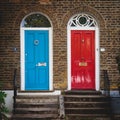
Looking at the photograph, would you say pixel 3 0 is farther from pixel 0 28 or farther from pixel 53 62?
pixel 53 62

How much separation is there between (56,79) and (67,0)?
2.91m

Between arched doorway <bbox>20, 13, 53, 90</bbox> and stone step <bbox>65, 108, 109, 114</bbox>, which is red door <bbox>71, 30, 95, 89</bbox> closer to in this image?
arched doorway <bbox>20, 13, 53, 90</bbox>

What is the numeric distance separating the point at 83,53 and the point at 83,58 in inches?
7.3

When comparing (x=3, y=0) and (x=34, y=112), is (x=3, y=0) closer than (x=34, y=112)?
No

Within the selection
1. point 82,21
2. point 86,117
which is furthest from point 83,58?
point 86,117

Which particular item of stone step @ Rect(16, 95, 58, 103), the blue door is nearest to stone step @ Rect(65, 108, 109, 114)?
stone step @ Rect(16, 95, 58, 103)

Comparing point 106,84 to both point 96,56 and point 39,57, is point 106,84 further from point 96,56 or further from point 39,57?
point 39,57

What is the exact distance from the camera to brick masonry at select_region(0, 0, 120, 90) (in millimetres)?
16344

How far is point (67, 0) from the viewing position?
16.5m

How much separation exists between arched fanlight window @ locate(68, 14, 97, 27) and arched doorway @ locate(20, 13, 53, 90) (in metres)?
0.87

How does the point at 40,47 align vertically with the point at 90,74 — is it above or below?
above

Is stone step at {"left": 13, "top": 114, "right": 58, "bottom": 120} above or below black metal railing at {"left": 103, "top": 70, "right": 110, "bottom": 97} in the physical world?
below

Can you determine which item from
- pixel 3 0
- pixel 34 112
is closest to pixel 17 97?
pixel 34 112

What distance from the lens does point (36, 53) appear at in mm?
16516
